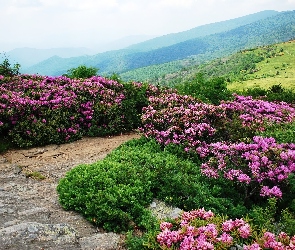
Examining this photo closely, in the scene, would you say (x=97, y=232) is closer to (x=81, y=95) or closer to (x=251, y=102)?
(x=81, y=95)

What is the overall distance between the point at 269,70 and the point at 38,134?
70.2m

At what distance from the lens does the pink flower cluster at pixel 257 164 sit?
25.7ft

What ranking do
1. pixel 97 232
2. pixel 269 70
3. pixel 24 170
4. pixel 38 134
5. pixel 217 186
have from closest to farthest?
pixel 97 232, pixel 217 186, pixel 24 170, pixel 38 134, pixel 269 70

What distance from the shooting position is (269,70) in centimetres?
7531

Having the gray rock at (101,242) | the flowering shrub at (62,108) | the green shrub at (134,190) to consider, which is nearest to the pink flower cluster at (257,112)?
the green shrub at (134,190)

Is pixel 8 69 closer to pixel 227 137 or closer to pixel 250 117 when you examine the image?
pixel 227 137

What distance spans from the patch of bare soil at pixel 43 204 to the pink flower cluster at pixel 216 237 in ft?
4.98

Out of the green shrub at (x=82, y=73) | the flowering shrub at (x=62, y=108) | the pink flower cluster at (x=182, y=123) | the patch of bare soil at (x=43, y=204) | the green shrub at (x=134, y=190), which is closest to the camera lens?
the patch of bare soil at (x=43, y=204)

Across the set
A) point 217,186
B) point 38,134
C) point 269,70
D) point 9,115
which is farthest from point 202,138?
point 269,70

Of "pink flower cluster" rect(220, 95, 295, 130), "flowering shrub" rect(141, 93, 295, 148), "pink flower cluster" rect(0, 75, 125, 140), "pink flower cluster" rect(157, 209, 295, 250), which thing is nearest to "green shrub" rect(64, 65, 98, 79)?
"pink flower cluster" rect(0, 75, 125, 140)

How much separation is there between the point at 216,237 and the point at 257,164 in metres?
3.26

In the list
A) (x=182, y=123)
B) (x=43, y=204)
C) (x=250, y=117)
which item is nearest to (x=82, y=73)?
(x=182, y=123)

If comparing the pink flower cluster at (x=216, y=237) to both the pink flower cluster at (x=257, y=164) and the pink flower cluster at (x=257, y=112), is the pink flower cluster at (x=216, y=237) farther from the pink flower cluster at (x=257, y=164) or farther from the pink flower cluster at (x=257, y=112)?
the pink flower cluster at (x=257, y=112)

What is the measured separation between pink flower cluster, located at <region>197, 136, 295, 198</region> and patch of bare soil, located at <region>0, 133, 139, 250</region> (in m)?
3.06
